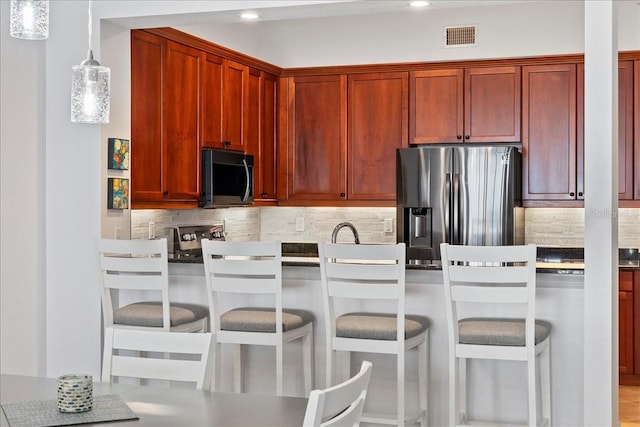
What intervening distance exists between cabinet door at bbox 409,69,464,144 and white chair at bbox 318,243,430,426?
9.13 ft

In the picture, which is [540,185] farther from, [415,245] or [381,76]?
[381,76]

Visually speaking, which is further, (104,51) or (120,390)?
(104,51)

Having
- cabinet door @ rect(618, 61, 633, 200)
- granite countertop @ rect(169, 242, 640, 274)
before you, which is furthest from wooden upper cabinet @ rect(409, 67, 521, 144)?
granite countertop @ rect(169, 242, 640, 274)

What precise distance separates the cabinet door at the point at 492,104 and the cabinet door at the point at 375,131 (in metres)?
0.50

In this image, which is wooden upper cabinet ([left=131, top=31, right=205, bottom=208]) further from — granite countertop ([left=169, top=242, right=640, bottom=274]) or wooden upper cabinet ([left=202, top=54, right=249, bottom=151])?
granite countertop ([left=169, top=242, right=640, bottom=274])

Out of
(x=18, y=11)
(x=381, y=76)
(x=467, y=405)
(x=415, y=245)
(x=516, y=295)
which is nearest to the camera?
(x=18, y=11)

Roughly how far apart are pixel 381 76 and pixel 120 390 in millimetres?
4566

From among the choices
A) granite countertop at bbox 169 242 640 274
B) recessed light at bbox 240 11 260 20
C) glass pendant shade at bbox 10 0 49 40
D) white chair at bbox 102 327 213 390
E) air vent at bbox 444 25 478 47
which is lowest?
white chair at bbox 102 327 213 390

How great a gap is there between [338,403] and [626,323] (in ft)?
14.6

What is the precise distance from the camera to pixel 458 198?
5.96m

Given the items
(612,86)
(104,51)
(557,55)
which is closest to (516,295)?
(612,86)

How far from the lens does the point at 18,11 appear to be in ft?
7.27

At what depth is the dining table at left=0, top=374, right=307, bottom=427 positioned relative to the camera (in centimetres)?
216

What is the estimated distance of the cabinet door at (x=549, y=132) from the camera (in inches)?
245
